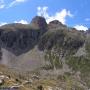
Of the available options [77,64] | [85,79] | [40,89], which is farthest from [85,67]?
[40,89]

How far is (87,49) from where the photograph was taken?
136 m

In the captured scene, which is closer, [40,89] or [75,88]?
[40,89]

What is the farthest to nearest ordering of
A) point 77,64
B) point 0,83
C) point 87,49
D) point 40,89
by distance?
point 77,64 < point 87,49 < point 40,89 < point 0,83

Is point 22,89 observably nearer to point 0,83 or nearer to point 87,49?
point 0,83

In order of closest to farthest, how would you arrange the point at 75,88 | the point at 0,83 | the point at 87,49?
the point at 0,83 < the point at 87,49 < the point at 75,88

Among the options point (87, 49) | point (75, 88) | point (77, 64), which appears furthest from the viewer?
point (77, 64)

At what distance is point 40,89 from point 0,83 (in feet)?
86.8

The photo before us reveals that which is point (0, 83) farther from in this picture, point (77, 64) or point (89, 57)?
point (77, 64)

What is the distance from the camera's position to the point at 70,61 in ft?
556

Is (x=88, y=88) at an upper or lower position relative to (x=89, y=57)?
lower

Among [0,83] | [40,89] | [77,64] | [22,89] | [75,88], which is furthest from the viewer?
[77,64]

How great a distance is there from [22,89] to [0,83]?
7.97m

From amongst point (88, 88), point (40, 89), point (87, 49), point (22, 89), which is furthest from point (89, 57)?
point (22, 89)

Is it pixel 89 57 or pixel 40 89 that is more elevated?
pixel 89 57
